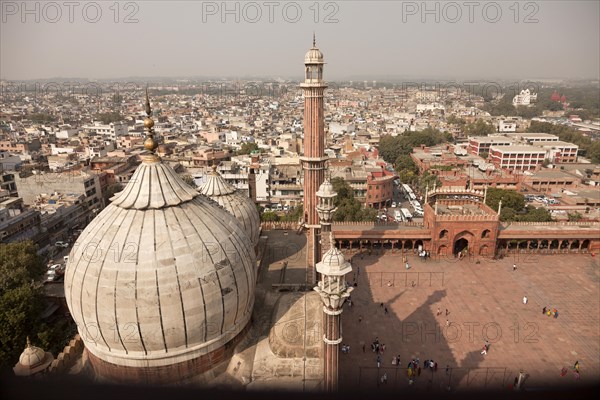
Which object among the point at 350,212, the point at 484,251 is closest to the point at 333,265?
the point at 484,251

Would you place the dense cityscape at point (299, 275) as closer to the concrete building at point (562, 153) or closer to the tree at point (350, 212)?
the tree at point (350, 212)

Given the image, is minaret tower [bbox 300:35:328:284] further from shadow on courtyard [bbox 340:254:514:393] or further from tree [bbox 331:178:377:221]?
tree [bbox 331:178:377:221]

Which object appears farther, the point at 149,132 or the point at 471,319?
the point at 471,319

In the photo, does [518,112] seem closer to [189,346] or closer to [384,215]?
[384,215]

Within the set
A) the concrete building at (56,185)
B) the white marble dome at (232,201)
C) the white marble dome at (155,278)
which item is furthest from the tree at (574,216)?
the concrete building at (56,185)

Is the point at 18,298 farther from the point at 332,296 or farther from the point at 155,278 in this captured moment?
the point at 332,296

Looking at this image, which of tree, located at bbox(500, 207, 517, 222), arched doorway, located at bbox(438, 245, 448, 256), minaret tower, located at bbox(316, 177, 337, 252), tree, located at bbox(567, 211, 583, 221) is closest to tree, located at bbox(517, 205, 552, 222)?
tree, located at bbox(500, 207, 517, 222)
